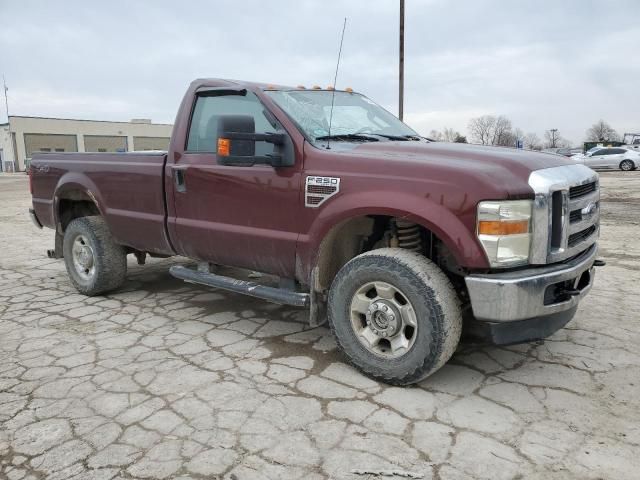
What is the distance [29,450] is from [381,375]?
1.90m

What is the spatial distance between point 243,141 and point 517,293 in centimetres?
195

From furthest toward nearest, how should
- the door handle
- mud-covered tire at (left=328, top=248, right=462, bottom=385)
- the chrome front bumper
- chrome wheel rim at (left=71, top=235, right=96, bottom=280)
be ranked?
chrome wheel rim at (left=71, top=235, right=96, bottom=280) → the door handle → mud-covered tire at (left=328, top=248, right=462, bottom=385) → the chrome front bumper

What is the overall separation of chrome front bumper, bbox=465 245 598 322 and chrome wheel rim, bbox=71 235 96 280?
3841 millimetres

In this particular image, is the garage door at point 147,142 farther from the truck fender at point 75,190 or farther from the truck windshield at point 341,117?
the truck windshield at point 341,117

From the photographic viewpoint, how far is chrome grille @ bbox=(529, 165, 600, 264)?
2.90 m

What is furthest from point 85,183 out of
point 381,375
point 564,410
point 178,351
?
point 564,410

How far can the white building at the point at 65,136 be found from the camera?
54.0 meters

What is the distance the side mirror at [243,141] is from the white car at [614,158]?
26.9 metres

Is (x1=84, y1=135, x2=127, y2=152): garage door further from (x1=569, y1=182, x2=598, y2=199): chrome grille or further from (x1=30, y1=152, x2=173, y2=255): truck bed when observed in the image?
(x1=569, y1=182, x2=598, y2=199): chrome grille

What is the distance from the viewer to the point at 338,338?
346 centimetres

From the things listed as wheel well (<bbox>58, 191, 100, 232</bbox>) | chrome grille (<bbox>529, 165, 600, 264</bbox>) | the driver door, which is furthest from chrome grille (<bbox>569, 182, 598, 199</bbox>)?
wheel well (<bbox>58, 191, 100, 232</bbox>)

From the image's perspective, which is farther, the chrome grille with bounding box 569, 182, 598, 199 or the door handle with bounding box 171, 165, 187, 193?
the door handle with bounding box 171, 165, 187, 193

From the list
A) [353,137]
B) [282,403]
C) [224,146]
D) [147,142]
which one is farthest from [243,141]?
[147,142]

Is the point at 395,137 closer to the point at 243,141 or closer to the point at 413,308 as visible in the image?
the point at 243,141
